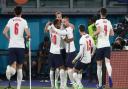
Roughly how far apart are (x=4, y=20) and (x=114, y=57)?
7175mm

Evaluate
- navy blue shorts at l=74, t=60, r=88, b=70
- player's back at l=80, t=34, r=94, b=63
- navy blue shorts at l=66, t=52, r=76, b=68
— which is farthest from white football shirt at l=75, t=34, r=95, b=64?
navy blue shorts at l=66, t=52, r=76, b=68

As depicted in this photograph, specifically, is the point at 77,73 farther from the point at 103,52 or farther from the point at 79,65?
the point at 103,52

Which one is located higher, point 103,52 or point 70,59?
point 103,52

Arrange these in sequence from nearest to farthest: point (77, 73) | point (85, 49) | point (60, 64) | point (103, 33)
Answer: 1. point (103, 33)
2. point (60, 64)
3. point (85, 49)
4. point (77, 73)

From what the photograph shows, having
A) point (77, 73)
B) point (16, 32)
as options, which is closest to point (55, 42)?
point (77, 73)

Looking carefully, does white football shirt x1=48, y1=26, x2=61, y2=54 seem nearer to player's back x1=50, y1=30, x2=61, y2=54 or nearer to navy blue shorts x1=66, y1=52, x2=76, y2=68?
player's back x1=50, y1=30, x2=61, y2=54

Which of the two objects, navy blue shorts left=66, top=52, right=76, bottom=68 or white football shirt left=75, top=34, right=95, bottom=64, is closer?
white football shirt left=75, top=34, right=95, bottom=64

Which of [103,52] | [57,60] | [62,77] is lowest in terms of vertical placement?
[62,77]

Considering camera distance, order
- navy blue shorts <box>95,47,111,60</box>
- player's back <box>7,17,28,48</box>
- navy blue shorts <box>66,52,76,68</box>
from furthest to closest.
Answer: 1. navy blue shorts <box>66,52,76,68</box>
2. navy blue shorts <box>95,47,111,60</box>
3. player's back <box>7,17,28,48</box>

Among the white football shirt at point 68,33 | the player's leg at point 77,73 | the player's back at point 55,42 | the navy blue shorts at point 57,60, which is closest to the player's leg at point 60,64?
the navy blue shorts at point 57,60

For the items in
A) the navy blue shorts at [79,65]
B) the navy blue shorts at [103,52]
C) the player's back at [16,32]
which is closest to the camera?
the player's back at [16,32]

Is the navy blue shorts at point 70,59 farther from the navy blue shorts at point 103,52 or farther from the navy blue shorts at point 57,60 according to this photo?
the navy blue shorts at point 103,52

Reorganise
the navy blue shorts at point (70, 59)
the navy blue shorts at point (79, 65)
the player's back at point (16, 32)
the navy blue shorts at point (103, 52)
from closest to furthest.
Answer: the player's back at point (16, 32)
the navy blue shorts at point (103, 52)
the navy blue shorts at point (79, 65)
the navy blue shorts at point (70, 59)

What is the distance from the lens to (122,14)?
26109mm
